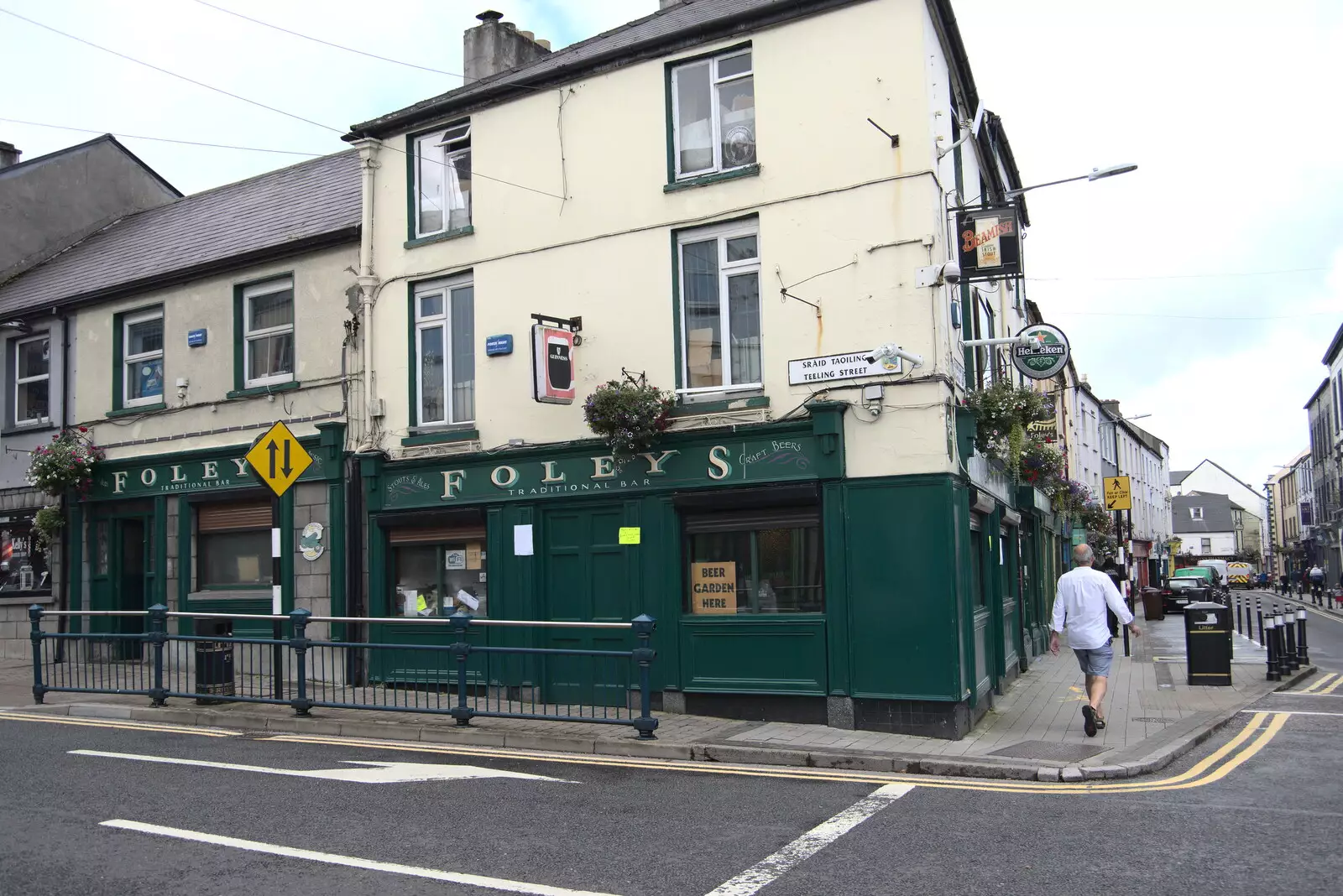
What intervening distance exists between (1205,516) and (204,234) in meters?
109

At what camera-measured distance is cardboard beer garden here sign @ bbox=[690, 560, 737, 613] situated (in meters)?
12.1

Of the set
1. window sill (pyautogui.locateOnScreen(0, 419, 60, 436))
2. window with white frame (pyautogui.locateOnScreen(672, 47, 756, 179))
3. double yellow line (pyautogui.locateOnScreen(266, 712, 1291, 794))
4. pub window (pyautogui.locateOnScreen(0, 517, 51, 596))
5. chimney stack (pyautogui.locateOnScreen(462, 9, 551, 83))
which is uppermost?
chimney stack (pyautogui.locateOnScreen(462, 9, 551, 83))

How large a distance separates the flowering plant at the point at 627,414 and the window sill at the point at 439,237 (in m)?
3.40

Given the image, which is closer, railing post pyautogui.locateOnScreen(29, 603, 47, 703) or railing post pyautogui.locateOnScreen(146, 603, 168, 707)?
railing post pyautogui.locateOnScreen(146, 603, 168, 707)

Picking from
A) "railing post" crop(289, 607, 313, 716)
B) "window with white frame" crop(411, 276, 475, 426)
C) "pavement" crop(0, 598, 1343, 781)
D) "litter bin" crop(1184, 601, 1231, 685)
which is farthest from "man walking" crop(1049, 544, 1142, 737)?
"railing post" crop(289, 607, 313, 716)

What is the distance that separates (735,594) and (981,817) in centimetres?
508

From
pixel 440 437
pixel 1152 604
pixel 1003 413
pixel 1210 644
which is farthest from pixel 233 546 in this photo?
pixel 1152 604

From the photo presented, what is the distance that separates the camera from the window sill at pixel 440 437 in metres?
13.8

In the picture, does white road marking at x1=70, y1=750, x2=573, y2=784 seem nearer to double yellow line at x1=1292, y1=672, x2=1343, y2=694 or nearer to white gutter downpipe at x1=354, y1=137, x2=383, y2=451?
white gutter downpipe at x1=354, y1=137, x2=383, y2=451

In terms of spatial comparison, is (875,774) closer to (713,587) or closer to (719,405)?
(713,587)

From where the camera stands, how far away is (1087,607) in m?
10.8

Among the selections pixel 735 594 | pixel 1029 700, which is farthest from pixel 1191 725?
pixel 735 594

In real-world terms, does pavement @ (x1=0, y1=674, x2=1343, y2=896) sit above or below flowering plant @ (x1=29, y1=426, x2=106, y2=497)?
below

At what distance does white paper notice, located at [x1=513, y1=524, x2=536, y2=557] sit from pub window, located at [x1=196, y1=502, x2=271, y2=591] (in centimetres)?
461
